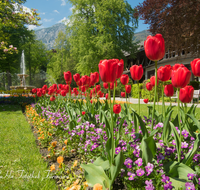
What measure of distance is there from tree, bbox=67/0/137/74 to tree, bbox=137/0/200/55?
9808 mm

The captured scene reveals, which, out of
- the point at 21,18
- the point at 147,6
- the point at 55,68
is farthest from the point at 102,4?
the point at 55,68

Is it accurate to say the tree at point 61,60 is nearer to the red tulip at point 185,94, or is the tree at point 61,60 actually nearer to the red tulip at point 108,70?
the red tulip at point 185,94

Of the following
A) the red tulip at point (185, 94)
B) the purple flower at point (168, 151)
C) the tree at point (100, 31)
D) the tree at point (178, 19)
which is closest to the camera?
the purple flower at point (168, 151)

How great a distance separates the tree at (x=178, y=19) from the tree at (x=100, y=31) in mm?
9808

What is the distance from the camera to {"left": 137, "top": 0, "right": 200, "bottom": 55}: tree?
714 cm

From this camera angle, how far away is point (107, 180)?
1.39 m

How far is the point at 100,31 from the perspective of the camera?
19.8m

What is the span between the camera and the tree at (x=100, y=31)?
63.3 feet

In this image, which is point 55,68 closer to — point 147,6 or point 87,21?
point 87,21

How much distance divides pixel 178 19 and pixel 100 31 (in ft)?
43.7

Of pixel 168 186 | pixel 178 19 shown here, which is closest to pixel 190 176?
pixel 168 186

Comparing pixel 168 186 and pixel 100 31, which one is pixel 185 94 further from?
pixel 100 31

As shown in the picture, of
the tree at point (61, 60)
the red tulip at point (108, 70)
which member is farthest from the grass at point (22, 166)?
the tree at point (61, 60)

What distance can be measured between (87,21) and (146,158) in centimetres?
2362
